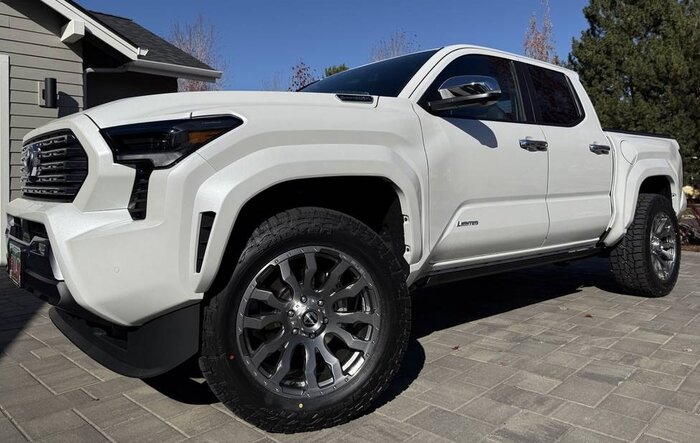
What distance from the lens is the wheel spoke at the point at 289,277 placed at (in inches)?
97.0

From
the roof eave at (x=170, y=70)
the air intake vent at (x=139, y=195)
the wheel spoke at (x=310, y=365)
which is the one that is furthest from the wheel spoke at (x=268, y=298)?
the roof eave at (x=170, y=70)

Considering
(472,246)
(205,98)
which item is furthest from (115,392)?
(472,246)

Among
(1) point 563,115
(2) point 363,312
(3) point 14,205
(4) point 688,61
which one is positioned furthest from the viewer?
(4) point 688,61

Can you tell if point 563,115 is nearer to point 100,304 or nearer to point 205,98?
point 205,98

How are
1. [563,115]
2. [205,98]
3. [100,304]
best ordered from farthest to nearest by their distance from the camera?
1. [563,115]
2. [205,98]
3. [100,304]

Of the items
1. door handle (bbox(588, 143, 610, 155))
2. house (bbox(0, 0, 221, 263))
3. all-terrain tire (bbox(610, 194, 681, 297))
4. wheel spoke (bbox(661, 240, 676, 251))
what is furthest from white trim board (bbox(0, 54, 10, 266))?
wheel spoke (bbox(661, 240, 676, 251))

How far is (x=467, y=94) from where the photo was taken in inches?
120

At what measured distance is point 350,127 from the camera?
2.74 metres

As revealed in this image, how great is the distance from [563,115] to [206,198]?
3.22 meters

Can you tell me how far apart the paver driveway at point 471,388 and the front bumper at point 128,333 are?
16.0 inches

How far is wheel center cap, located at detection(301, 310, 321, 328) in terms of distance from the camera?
8.36 feet

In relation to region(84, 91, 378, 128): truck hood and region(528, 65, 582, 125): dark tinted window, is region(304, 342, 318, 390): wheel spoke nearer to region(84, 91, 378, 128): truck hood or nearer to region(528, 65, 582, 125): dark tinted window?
region(84, 91, 378, 128): truck hood

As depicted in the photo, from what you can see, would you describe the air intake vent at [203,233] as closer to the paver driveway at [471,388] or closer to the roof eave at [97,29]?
the paver driveway at [471,388]

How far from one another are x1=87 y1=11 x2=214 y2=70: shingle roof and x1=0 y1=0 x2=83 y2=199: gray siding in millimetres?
1269
